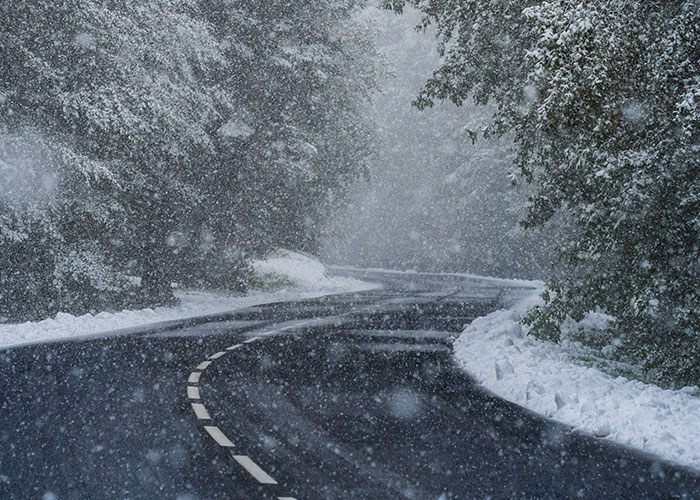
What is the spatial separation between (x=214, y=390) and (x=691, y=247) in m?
A: 7.10

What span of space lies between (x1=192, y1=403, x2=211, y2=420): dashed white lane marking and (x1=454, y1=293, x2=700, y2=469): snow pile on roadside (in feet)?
13.7

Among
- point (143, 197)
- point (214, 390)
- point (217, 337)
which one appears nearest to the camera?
point (214, 390)

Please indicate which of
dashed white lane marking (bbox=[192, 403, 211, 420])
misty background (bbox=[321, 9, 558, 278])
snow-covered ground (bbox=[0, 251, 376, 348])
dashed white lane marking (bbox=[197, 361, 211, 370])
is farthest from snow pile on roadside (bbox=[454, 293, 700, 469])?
misty background (bbox=[321, 9, 558, 278])

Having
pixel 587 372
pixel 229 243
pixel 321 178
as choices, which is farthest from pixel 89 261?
pixel 321 178

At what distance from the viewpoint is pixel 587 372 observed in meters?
11.5

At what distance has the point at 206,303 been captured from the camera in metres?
26.3

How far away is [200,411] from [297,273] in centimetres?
2683

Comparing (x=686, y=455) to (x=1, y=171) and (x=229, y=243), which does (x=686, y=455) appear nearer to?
(x=1, y=171)

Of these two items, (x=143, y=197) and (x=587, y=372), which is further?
(x=143, y=197)

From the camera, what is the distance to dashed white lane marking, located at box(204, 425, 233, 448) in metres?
7.75

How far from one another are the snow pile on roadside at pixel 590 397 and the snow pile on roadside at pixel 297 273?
20.7 meters

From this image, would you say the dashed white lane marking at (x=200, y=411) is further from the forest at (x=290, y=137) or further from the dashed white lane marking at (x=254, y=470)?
the forest at (x=290, y=137)

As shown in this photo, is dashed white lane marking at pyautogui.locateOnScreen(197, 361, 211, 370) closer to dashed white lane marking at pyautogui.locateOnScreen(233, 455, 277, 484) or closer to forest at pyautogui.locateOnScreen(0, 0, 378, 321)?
dashed white lane marking at pyautogui.locateOnScreen(233, 455, 277, 484)

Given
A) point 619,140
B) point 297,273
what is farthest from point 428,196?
point 619,140
